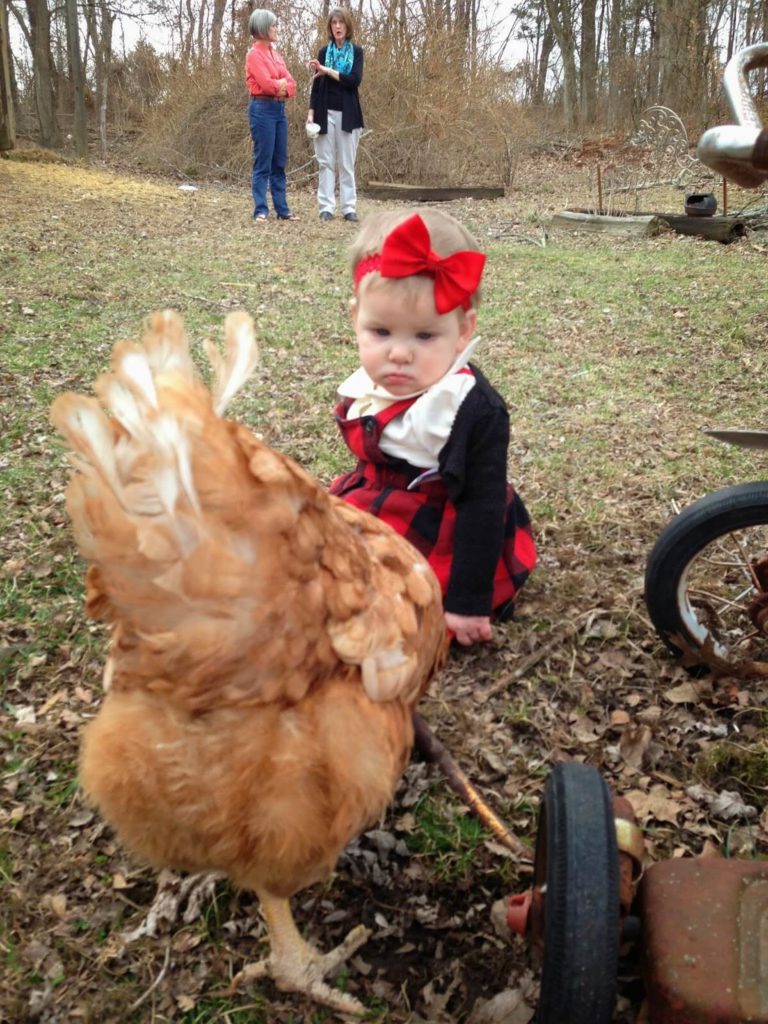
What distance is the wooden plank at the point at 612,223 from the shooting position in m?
10.7

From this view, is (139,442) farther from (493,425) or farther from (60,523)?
(60,523)

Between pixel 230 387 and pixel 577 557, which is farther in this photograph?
pixel 577 557

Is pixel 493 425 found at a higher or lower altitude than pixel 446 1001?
higher

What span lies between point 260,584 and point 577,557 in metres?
2.32

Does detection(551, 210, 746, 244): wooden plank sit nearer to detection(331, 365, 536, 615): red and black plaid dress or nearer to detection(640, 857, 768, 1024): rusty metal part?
detection(331, 365, 536, 615): red and black plaid dress

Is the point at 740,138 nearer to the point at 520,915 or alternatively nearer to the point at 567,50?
the point at 520,915

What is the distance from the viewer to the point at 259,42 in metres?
11.0

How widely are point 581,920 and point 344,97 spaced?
1221 cm

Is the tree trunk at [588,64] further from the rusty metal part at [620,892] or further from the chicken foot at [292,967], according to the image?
the chicken foot at [292,967]

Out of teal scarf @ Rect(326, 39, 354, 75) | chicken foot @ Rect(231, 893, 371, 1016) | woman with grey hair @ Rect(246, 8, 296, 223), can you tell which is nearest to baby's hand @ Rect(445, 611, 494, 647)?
chicken foot @ Rect(231, 893, 371, 1016)

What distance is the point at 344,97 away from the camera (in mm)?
11547

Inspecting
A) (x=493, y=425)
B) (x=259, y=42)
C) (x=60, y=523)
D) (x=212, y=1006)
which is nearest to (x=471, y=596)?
(x=493, y=425)

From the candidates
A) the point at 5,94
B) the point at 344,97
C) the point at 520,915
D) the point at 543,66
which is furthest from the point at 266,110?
the point at 543,66

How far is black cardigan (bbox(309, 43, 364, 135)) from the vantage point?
11352mm
